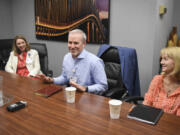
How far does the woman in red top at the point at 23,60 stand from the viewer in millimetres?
3014

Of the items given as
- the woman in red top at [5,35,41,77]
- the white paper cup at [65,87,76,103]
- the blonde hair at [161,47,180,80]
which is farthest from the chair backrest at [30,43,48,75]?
the blonde hair at [161,47,180,80]

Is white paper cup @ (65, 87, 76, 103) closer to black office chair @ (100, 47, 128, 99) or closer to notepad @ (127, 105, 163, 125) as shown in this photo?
notepad @ (127, 105, 163, 125)

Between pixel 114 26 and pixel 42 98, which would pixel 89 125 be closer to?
pixel 42 98

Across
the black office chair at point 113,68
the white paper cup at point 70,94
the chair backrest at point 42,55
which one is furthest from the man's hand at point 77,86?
the chair backrest at point 42,55

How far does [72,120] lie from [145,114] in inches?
19.2

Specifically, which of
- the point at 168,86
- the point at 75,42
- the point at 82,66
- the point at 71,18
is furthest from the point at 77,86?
the point at 71,18

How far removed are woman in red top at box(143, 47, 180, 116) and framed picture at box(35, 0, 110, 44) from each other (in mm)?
1709

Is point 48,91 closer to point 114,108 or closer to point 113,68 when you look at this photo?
point 114,108

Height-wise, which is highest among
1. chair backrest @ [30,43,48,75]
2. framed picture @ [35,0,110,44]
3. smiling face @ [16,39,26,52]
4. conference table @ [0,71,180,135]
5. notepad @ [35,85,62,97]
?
framed picture @ [35,0,110,44]

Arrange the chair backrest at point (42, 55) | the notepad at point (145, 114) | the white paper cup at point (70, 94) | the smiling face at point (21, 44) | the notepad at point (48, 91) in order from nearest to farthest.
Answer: the notepad at point (145, 114) → the white paper cup at point (70, 94) → the notepad at point (48, 91) → the smiling face at point (21, 44) → the chair backrest at point (42, 55)

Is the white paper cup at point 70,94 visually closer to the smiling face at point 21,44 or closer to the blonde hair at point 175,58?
the blonde hair at point 175,58

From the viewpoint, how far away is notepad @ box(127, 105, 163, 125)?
121cm

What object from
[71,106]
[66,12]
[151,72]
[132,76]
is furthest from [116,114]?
[66,12]

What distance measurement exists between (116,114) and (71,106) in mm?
368
